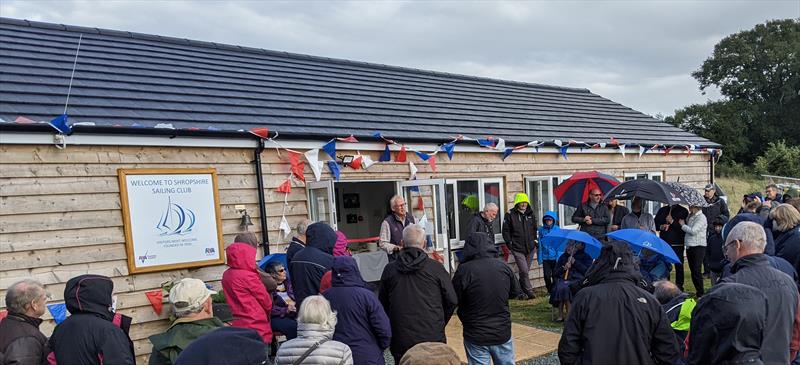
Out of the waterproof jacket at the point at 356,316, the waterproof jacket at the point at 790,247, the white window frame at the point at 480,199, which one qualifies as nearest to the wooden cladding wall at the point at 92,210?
the white window frame at the point at 480,199

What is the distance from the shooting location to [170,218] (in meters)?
6.40

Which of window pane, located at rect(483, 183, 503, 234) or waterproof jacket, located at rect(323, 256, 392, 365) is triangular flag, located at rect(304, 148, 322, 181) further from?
waterproof jacket, located at rect(323, 256, 392, 365)

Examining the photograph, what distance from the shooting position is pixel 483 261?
171 inches

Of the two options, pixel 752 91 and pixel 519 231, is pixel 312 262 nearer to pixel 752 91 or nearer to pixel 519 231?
pixel 519 231

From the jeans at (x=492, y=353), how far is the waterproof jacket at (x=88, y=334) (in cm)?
253

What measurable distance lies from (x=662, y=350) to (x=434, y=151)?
243 inches

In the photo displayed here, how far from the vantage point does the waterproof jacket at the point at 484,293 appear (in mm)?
4297

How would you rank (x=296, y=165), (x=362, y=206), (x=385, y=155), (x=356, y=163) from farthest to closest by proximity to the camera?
(x=362, y=206), (x=385, y=155), (x=356, y=163), (x=296, y=165)

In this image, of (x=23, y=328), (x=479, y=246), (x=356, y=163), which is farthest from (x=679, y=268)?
(x=23, y=328)

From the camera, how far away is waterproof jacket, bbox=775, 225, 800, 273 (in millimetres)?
4988

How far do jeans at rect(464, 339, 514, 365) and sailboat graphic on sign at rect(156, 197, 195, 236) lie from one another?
3804 millimetres

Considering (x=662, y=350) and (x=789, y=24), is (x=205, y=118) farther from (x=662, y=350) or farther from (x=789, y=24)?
(x=789, y=24)

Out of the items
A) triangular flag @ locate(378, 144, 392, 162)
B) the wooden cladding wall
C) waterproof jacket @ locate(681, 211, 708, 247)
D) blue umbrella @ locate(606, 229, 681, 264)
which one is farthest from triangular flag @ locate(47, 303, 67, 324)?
waterproof jacket @ locate(681, 211, 708, 247)

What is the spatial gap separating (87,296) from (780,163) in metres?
40.3
